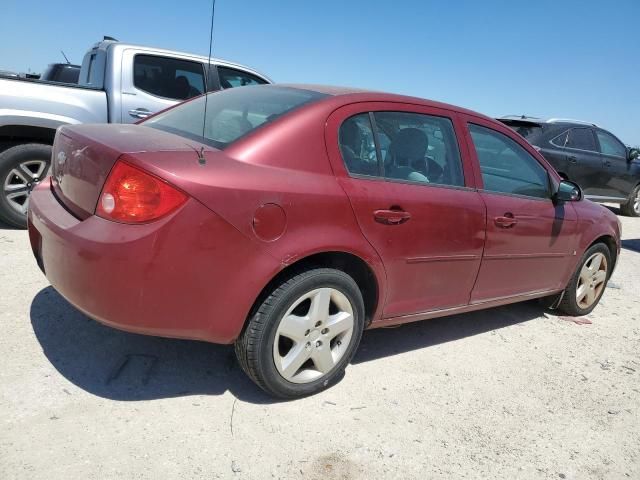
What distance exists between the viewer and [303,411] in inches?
104

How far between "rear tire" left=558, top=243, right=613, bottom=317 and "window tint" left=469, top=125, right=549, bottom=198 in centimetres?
94

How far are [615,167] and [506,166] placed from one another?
26.1 feet

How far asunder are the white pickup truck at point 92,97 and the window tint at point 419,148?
1.85m

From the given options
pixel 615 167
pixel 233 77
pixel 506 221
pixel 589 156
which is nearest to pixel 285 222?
pixel 506 221

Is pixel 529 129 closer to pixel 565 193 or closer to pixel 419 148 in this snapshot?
pixel 565 193

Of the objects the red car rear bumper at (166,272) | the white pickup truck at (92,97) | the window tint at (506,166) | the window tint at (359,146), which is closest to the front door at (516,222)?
the window tint at (506,166)

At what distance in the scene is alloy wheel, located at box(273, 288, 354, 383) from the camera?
2.58m

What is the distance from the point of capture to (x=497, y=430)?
271 cm

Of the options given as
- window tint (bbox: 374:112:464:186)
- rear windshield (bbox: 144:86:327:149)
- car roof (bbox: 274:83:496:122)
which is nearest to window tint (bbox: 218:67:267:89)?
rear windshield (bbox: 144:86:327:149)

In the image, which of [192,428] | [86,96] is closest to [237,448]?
[192,428]

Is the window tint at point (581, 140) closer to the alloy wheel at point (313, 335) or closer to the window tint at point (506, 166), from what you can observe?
the window tint at point (506, 166)

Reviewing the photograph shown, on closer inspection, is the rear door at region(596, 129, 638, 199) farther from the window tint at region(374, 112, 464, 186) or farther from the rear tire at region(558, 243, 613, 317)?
the window tint at region(374, 112, 464, 186)

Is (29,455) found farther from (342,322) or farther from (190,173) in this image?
(342,322)

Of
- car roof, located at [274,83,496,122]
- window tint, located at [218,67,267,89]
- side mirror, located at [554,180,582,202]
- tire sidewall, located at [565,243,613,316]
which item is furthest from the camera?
window tint, located at [218,67,267,89]
